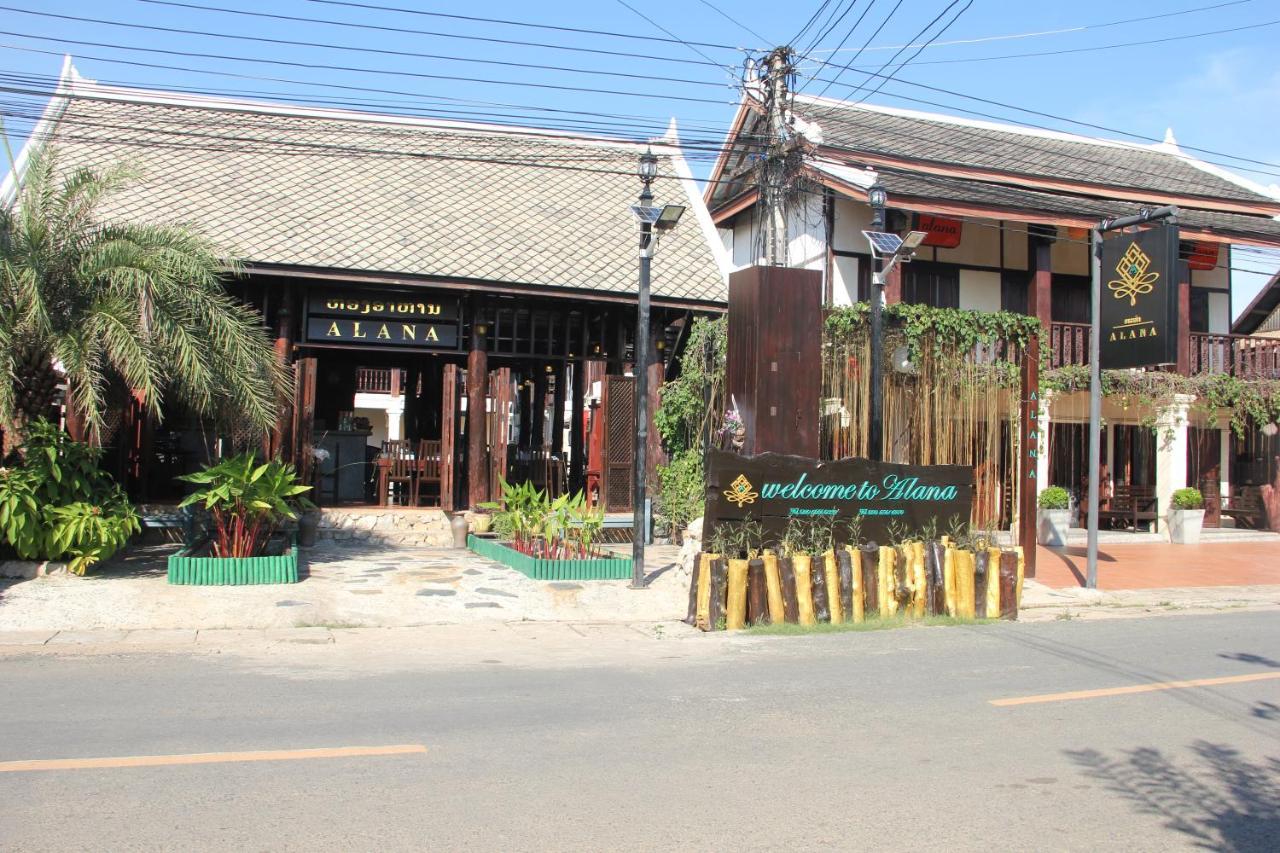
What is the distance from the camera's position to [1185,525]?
2027cm

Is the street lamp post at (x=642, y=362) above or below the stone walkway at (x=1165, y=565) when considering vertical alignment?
above

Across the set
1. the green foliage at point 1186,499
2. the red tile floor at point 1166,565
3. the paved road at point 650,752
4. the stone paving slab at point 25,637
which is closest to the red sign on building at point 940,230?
the red tile floor at point 1166,565

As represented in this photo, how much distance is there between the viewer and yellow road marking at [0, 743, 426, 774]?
553cm

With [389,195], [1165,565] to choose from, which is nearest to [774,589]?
[1165,565]

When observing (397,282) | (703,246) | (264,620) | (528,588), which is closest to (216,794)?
(264,620)

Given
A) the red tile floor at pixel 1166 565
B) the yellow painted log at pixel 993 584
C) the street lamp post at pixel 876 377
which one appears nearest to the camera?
the yellow painted log at pixel 993 584

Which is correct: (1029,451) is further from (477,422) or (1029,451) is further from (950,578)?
(477,422)

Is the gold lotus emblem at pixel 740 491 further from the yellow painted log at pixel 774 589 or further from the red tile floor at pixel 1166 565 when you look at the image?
the red tile floor at pixel 1166 565

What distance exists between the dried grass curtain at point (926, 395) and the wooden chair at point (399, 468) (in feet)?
21.7

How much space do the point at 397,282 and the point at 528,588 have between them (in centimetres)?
589

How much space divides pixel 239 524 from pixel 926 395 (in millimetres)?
9263

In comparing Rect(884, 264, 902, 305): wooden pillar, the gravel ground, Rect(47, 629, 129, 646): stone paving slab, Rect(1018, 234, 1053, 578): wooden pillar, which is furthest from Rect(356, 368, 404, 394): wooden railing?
Rect(47, 629, 129, 646): stone paving slab

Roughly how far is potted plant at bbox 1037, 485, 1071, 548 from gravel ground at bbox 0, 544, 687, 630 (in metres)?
8.72

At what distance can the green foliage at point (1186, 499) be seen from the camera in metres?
20.3
